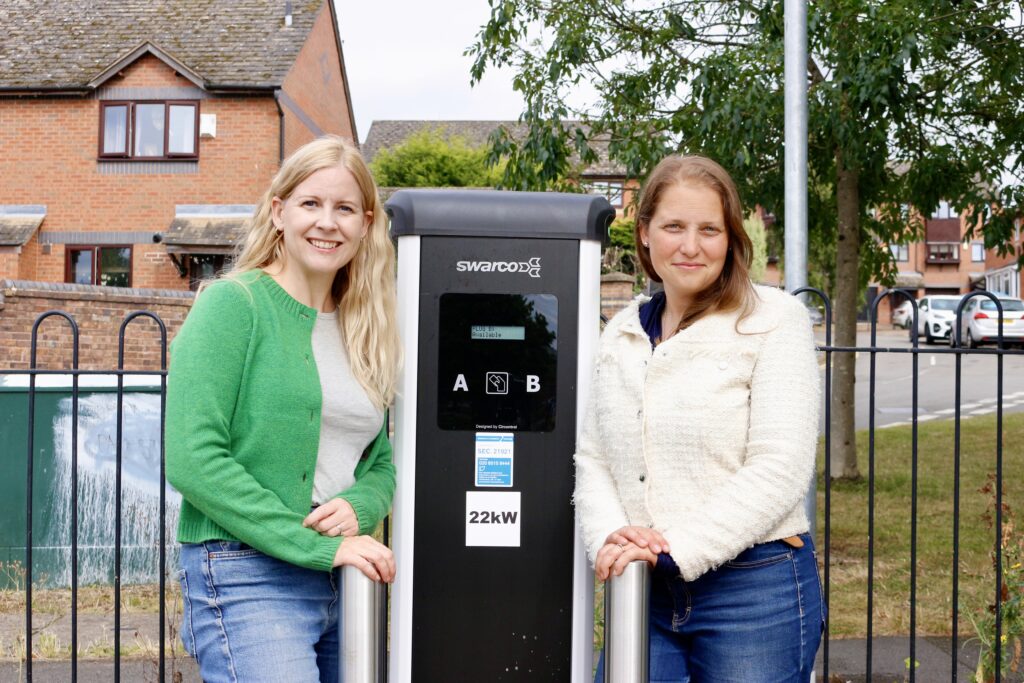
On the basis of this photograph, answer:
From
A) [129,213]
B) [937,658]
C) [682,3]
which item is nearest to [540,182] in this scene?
[682,3]

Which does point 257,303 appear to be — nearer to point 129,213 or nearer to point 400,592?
point 400,592

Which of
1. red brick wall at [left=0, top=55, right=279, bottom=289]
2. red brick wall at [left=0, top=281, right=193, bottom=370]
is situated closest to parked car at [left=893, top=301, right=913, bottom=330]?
red brick wall at [left=0, top=55, right=279, bottom=289]

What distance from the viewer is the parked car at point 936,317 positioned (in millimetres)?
27219

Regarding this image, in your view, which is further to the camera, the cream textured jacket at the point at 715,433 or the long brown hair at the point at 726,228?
the long brown hair at the point at 726,228

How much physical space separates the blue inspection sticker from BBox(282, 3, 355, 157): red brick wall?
15865 millimetres

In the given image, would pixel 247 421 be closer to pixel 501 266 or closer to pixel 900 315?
pixel 501 266

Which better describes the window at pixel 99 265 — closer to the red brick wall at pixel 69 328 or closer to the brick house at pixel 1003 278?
the red brick wall at pixel 69 328

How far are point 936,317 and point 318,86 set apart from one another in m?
18.2

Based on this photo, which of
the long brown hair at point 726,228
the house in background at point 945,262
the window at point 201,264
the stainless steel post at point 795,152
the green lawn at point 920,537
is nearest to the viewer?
the long brown hair at point 726,228

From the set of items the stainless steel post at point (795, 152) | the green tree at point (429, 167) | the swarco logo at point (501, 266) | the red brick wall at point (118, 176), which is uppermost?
the green tree at point (429, 167)

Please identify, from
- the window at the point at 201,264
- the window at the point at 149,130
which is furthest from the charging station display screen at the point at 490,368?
the window at the point at 149,130

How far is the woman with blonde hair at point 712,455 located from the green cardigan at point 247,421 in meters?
0.60

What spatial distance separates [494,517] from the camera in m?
2.40

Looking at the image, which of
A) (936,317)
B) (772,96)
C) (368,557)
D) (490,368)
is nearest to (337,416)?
(368,557)
